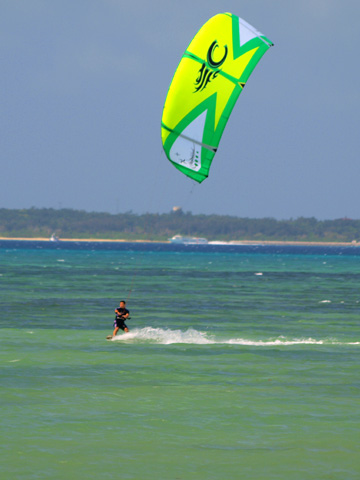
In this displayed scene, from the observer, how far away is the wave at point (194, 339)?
87.0 ft

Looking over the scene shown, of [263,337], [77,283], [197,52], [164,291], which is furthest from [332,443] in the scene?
[77,283]

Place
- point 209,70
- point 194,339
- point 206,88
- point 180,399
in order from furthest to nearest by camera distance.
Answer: point 194,339
point 206,88
point 209,70
point 180,399

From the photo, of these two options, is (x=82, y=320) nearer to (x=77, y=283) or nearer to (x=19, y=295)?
(x=19, y=295)

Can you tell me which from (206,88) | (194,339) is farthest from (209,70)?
(194,339)

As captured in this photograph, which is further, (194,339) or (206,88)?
(194,339)

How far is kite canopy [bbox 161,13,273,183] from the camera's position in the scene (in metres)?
20.0

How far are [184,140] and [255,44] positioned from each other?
333 cm

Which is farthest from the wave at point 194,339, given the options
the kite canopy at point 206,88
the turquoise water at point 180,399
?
the kite canopy at point 206,88

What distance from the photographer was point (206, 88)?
20.2 m

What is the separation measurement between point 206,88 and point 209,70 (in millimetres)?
480

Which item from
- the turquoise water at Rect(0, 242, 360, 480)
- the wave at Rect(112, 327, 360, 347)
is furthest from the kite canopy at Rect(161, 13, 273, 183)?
the wave at Rect(112, 327, 360, 347)

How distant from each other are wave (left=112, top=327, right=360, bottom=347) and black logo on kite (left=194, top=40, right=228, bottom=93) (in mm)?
10003

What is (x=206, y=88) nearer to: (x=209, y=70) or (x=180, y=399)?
(x=209, y=70)

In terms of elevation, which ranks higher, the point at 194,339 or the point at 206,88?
the point at 206,88
